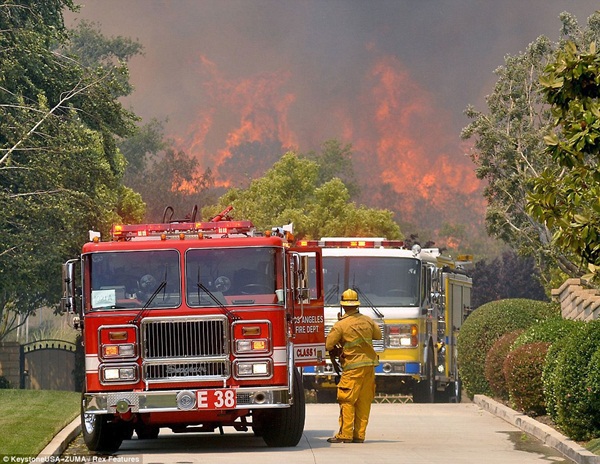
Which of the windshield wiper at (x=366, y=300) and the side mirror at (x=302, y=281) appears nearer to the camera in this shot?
the side mirror at (x=302, y=281)

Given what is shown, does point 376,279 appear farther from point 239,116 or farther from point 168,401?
point 239,116

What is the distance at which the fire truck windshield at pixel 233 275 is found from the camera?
1647 centimetres

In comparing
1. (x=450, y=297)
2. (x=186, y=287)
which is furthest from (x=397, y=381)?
(x=186, y=287)

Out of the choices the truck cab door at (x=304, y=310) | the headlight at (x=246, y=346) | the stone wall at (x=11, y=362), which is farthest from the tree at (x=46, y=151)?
the headlight at (x=246, y=346)

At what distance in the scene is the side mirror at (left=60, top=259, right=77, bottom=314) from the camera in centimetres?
1625

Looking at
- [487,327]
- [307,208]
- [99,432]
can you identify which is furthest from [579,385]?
[307,208]

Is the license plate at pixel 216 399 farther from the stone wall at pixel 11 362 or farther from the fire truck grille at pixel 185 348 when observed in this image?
the stone wall at pixel 11 362

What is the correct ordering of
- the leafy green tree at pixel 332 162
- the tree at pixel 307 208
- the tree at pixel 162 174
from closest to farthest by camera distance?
the tree at pixel 307 208
the tree at pixel 162 174
the leafy green tree at pixel 332 162

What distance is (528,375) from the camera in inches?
811

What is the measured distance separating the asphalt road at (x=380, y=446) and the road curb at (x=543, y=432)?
0.36 feet

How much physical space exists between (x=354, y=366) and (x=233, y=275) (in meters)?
2.16

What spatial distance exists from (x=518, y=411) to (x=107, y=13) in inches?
6062

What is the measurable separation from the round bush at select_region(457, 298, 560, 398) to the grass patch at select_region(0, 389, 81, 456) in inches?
316

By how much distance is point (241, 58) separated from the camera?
16975cm
